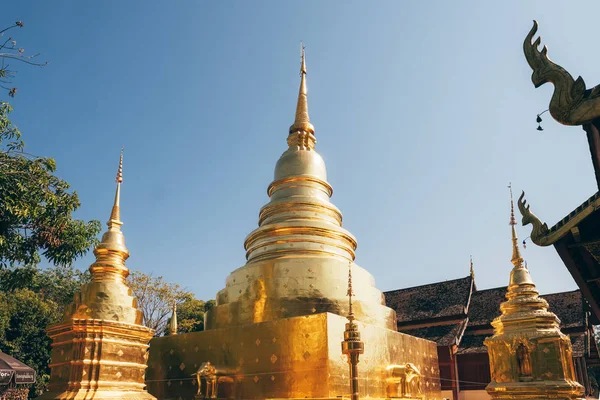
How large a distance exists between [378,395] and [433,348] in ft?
9.83

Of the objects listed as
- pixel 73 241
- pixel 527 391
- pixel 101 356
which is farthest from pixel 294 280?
pixel 73 241

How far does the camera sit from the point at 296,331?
893 cm

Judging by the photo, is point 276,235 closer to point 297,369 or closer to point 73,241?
point 297,369

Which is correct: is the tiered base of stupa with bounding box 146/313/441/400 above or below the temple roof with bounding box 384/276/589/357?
below

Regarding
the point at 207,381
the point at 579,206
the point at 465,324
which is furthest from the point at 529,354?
the point at 465,324

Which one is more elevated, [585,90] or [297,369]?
[585,90]

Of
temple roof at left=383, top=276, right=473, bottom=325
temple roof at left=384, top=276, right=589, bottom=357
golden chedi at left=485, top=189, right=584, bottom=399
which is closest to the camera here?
golden chedi at left=485, top=189, right=584, bottom=399

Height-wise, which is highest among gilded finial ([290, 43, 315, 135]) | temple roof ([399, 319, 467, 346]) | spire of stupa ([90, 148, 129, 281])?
gilded finial ([290, 43, 315, 135])

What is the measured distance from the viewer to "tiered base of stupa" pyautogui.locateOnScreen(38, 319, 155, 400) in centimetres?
808

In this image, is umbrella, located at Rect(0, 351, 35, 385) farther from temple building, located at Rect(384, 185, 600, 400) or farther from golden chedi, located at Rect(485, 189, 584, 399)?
temple building, located at Rect(384, 185, 600, 400)

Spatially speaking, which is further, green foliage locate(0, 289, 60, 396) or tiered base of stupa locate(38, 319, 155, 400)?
green foliage locate(0, 289, 60, 396)

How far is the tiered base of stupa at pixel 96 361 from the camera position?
8078 mm

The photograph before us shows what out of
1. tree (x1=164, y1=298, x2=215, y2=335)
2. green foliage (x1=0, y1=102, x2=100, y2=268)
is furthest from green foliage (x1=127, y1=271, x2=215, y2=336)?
green foliage (x1=0, y1=102, x2=100, y2=268)

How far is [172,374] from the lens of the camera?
406 inches
